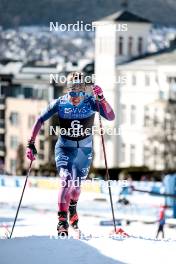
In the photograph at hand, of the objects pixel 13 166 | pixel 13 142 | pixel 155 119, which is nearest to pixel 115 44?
pixel 155 119

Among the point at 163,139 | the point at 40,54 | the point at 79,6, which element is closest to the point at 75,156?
the point at 79,6

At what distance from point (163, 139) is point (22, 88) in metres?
12.2

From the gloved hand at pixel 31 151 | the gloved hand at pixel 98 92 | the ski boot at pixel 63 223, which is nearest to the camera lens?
the gloved hand at pixel 98 92

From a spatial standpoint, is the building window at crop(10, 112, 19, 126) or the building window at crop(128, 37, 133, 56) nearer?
the building window at crop(128, 37, 133, 56)

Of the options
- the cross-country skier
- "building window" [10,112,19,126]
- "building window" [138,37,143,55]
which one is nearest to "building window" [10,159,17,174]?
"building window" [10,112,19,126]

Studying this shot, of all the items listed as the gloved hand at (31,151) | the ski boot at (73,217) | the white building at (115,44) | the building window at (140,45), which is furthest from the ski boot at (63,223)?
the building window at (140,45)

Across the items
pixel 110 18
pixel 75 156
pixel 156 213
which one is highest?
pixel 110 18

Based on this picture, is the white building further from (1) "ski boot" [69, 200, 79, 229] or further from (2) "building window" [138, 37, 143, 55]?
(1) "ski boot" [69, 200, 79, 229]

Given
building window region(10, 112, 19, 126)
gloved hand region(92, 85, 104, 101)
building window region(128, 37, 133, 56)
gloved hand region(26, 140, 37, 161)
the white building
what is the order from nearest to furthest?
gloved hand region(92, 85, 104, 101) → gloved hand region(26, 140, 37, 161) → the white building → building window region(128, 37, 133, 56) → building window region(10, 112, 19, 126)

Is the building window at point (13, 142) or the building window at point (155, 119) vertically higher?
the building window at point (155, 119)

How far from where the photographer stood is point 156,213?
74.3 ft

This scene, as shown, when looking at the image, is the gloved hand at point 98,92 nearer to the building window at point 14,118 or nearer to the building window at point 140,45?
the building window at point 140,45

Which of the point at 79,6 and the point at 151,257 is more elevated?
the point at 79,6

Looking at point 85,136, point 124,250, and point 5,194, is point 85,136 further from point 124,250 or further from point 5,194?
point 5,194
